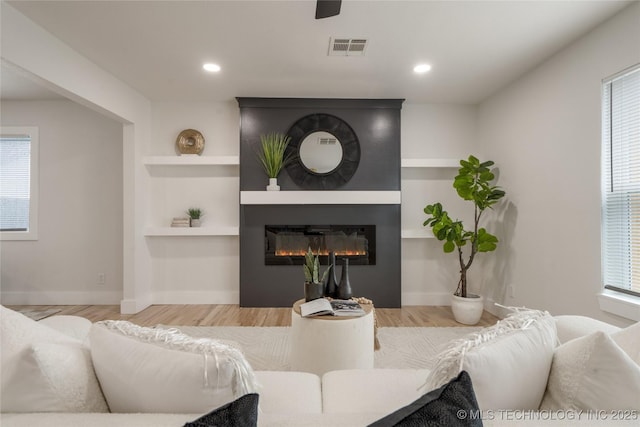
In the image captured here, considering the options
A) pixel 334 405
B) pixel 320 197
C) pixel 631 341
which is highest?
pixel 320 197

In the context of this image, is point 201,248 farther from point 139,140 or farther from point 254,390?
point 254,390

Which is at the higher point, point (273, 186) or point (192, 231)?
point (273, 186)

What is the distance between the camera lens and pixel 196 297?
414 centimetres

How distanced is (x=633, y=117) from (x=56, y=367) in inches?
130

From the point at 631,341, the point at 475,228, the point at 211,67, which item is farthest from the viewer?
the point at 475,228

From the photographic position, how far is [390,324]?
3.39m

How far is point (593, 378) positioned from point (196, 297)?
410 centimetres

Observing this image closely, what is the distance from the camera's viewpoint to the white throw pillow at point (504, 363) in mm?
746

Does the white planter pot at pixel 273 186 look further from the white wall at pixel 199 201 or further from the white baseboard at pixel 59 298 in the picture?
the white baseboard at pixel 59 298

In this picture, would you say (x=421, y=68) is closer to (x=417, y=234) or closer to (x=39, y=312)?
(x=417, y=234)

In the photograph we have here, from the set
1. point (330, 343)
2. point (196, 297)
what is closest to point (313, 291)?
point (330, 343)

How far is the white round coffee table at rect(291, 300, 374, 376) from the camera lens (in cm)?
189

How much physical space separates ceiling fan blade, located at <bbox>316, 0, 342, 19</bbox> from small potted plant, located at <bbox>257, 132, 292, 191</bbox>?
192 centimetres

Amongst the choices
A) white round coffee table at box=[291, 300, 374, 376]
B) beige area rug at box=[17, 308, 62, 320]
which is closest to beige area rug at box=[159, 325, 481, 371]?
white round coffee table at box=[291, 300, 374, 376]
